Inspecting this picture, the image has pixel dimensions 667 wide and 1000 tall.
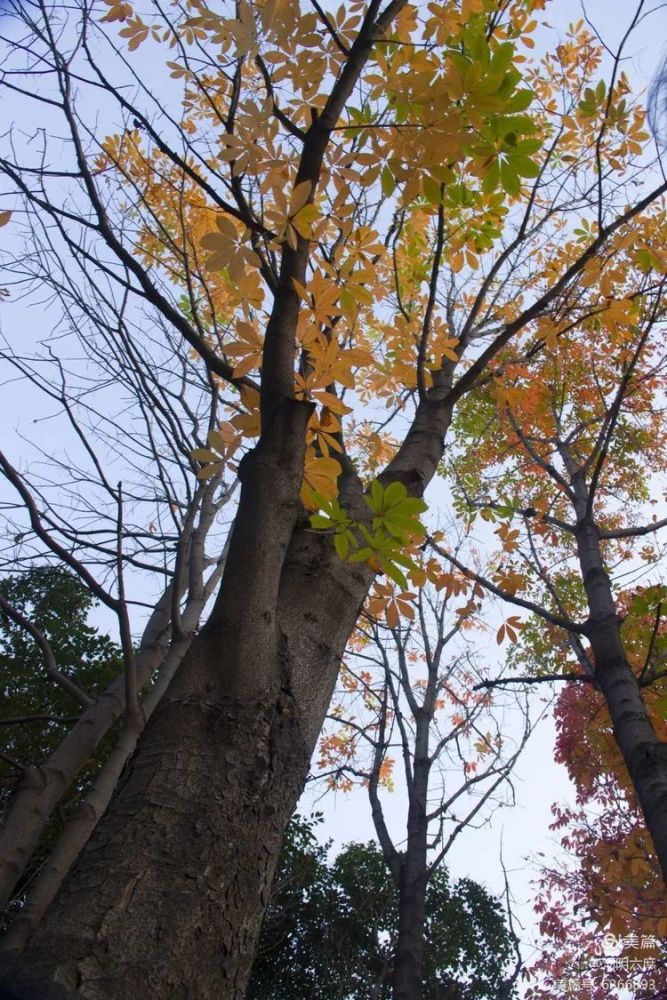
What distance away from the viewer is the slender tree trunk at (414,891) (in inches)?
171

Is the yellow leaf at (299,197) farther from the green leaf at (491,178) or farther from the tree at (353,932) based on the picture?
the tree at (353,932)

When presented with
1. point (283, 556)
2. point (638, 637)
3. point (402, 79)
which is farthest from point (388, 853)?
point (402, 79)

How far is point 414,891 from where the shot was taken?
4742 mm

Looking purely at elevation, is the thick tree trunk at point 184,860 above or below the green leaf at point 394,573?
below

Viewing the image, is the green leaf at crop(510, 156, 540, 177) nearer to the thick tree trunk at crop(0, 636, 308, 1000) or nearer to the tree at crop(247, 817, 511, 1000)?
the thick tree trunk at crop(0, 636, 308, 1000)

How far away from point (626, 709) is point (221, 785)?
224 cm

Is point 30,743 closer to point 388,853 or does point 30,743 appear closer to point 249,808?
point 388,853

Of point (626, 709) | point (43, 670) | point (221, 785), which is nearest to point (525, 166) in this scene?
point (221, 785)

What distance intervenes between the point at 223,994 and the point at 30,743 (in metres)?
5.06

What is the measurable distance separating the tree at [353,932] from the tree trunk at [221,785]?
18.3ft

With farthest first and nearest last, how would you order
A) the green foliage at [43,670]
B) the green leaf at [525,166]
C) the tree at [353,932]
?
the tree at [353,932] → the green foliage at [43,670] → the green leaf at [525,166]

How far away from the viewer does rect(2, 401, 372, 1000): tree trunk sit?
74 centimetres

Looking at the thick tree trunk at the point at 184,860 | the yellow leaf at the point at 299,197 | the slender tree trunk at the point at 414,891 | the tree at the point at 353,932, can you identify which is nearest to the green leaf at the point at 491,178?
the yellow leaf at the point at 299,197

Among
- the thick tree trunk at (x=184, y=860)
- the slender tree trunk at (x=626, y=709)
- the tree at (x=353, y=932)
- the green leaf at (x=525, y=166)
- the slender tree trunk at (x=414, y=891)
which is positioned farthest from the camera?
the tree at (x=353, y=932)
